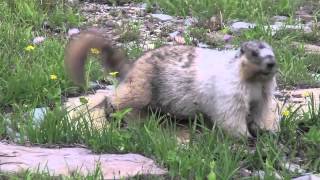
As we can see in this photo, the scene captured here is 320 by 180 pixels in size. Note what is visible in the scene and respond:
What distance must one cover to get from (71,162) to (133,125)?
2.20ft

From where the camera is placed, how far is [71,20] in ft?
26.2

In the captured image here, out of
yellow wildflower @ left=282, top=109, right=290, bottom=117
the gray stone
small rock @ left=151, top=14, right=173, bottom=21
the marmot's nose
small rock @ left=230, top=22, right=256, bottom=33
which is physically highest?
→ the marmot's nose

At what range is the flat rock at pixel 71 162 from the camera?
403cm

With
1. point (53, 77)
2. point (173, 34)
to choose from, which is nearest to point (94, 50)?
point (53, 77)

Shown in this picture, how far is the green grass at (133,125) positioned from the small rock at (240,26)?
0.11 m

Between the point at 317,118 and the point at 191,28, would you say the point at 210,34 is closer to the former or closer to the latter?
the point at 191,28

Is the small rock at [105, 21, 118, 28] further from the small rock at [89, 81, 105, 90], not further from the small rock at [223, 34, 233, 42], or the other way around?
the small rock at [89, 81, 105, 90]

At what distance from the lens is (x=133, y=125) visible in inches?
187

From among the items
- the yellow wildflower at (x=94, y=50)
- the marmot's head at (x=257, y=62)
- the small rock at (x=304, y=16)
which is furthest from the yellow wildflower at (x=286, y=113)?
the small rock at (x=304, y=16)

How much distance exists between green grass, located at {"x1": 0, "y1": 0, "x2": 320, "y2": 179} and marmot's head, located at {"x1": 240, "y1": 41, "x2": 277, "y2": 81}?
1.09ft

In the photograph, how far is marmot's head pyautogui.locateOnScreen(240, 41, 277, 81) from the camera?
4.87 meters

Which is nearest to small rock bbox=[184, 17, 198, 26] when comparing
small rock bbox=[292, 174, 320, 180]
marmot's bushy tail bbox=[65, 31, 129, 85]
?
marmot's bushy tail bbox=[65, 31, 129, 85]

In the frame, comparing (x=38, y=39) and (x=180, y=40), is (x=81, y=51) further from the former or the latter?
(x=180, y=40)

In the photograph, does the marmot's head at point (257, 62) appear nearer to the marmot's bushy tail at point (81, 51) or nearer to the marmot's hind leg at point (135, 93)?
the marmot's hind leg at point (135, 93)
